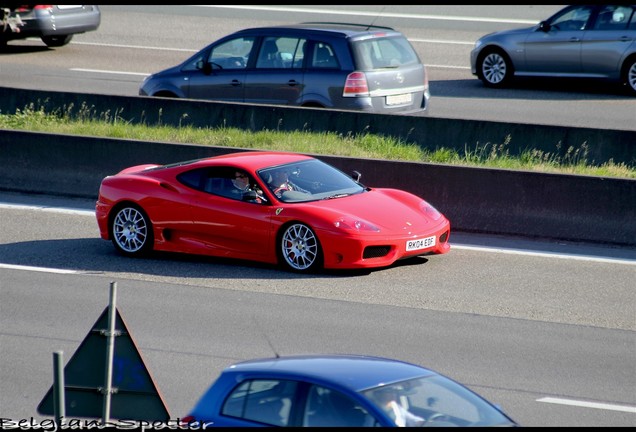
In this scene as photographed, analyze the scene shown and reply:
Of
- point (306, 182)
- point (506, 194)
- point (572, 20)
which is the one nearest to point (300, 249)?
point (306, 182)

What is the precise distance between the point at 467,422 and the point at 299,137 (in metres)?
11.6

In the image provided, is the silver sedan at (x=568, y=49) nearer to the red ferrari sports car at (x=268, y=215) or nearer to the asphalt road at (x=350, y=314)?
the asphalt road at (x=350, y=314)

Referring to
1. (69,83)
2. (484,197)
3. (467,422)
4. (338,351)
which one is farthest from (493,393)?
(69,83)

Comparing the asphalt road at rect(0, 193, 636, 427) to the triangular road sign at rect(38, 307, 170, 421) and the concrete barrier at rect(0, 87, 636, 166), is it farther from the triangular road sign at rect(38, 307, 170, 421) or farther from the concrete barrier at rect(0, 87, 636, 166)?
the concrete barrier at rect(0, 87, 636, 166)

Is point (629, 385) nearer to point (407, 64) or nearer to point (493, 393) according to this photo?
point (493, 393)

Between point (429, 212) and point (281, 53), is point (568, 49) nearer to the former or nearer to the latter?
point (281, 53)

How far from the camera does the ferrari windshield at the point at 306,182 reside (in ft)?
38.5

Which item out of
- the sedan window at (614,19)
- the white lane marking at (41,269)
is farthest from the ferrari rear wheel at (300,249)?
the sedan window at (614,19)

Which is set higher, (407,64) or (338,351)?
(407,64)

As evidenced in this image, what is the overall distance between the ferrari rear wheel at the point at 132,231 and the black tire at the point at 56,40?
54.1ft

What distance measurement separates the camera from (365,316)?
9922 millimetres

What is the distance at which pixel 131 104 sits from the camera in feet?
59.3

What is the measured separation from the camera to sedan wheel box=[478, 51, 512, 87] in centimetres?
2305

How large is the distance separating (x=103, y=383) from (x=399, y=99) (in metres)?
12.8
